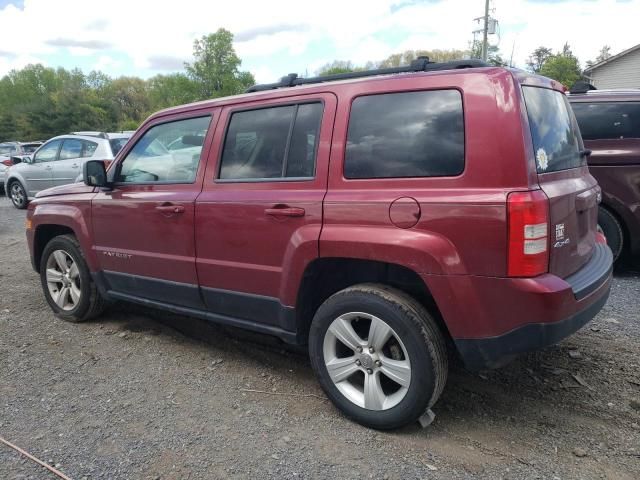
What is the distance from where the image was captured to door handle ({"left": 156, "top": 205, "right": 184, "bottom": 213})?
358 cm

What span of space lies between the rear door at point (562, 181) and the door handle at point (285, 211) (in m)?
1.27

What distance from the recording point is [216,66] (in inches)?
2613

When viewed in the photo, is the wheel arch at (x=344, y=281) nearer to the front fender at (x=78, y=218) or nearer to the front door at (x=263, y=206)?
the front door at (x=263, y=206)

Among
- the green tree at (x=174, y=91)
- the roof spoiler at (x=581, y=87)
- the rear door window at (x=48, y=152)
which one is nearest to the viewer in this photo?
the roof spoiler at (x=581, y=87)

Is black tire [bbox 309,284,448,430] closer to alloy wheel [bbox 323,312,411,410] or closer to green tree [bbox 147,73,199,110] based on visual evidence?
alloy wheel [bbox 323,312,411,410]

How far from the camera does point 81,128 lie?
178 ft

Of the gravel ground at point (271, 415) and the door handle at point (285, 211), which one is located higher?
the door handle at point (285, 211)

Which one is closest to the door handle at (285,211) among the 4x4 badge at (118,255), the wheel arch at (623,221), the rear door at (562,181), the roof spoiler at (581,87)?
the rear door at (562,181)

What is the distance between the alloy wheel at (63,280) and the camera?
183 inches

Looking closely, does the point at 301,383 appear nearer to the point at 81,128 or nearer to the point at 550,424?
the point at 550,424

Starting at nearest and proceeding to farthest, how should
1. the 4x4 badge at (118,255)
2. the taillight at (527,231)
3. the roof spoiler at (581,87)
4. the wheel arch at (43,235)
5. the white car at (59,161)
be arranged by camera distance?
the taillight at (527,231) → the 4x4 badge at (118,255) → the wheel arch at (43,235) → the roof spoiler at (581,87) → the white car at (59,161)

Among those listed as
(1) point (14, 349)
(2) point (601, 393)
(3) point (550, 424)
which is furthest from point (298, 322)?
(1) point (14, 349)

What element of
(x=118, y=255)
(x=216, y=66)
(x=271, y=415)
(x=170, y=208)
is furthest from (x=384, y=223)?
(x=216, y=66)

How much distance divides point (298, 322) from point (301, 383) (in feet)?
1.80
